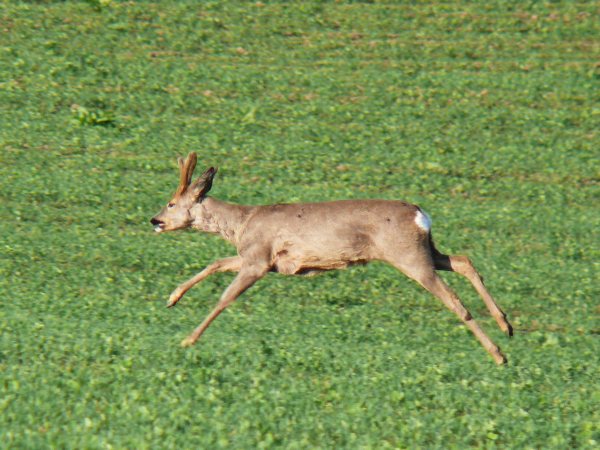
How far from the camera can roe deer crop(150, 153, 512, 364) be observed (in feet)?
33.7

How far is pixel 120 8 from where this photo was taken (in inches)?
845

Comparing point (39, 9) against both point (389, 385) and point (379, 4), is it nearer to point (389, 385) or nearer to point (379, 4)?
point (379, 4)

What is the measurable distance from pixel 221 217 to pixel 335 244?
117 cm

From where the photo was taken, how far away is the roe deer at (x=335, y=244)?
1026 cm

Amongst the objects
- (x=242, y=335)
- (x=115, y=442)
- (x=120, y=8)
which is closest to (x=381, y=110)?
(x=120, y=8)

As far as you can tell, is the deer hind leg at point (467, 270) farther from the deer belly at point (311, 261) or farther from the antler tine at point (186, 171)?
the antler tine at point (186, 171)

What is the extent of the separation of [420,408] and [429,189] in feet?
24.6

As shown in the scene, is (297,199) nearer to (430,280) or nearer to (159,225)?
(159,225)

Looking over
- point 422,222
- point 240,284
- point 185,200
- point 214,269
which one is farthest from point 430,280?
point 185,200

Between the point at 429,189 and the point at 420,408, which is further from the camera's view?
the point at 429,189

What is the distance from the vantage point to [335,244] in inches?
403

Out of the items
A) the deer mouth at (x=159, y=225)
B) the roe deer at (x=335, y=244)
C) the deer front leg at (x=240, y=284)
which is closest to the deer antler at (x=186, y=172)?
the roe deer at (x=335, y=244)

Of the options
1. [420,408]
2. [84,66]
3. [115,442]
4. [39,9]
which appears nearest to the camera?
[115,442]

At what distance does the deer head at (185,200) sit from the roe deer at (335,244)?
0.77ft
